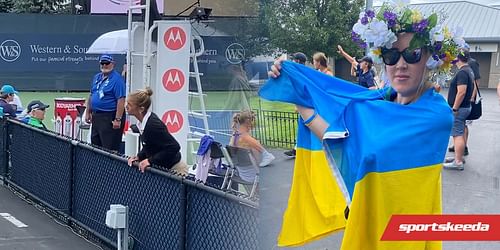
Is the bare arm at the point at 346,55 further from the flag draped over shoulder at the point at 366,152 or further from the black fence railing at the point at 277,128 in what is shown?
the black fence railing at the point at 277,128

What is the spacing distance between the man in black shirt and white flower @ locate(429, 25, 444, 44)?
91 millimetres

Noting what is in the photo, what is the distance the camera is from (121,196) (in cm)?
624

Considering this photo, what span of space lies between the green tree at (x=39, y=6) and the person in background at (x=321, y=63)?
34049mm

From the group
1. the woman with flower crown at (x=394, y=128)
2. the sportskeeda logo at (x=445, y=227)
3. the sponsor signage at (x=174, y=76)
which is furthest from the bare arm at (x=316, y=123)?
the sponsor signage at (x=174, y=76)

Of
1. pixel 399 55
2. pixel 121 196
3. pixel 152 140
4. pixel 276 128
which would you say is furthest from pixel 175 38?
pixel 399 55

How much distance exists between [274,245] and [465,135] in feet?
2.53

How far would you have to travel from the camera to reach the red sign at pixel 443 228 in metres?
2.32

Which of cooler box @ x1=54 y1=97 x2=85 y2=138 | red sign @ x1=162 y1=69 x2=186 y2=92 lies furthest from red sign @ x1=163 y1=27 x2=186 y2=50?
cooler box @ x1=54 y1=97 x2=85 y2=138

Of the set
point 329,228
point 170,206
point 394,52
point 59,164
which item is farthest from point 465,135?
point 59,164

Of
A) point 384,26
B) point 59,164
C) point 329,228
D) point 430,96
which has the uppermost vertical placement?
point 384,26

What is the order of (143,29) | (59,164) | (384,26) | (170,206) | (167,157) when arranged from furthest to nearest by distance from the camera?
(143,29), (59,164), (167,157), (170,206), (384,26)

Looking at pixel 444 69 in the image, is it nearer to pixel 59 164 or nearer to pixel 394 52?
pixel 394 52

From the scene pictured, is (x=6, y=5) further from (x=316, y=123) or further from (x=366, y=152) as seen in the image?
(x=366, y=152)

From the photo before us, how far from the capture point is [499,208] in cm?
231
